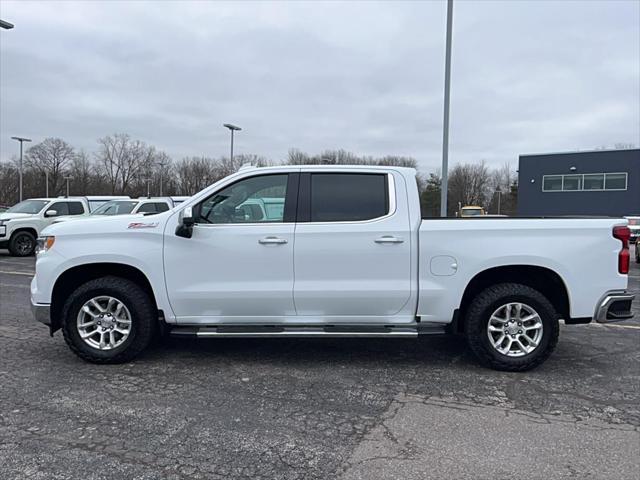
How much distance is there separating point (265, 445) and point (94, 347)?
2.41 metres

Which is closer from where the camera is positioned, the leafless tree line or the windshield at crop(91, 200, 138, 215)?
the windshield at crop(91, 200, 138, 215)

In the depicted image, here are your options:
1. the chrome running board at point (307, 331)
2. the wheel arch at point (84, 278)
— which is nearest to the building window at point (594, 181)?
the chrome running board at point (307, 331)

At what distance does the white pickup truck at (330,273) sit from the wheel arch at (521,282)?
2 centimetres

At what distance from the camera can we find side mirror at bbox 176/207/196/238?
4.95 metres

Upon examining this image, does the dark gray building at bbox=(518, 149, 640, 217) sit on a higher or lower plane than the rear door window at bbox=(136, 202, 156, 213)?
higher

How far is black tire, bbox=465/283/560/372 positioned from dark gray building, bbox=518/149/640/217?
3083 cm

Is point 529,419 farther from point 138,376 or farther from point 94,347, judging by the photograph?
point 94,347

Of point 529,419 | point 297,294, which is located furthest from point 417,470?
point 297,294

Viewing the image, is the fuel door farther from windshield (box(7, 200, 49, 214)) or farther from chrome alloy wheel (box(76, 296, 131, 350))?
windshield (box(7, 200, 49, 214))

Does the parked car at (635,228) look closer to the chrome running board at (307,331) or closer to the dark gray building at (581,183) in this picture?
the dark gray building at (581,183)

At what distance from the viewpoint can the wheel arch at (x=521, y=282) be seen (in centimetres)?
508

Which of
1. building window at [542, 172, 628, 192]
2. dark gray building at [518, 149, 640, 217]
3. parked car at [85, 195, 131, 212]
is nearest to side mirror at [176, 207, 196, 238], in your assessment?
parked car at [85, 195, 131, 212]

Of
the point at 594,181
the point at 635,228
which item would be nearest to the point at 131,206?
the point at 635,228

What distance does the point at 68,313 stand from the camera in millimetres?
5027
